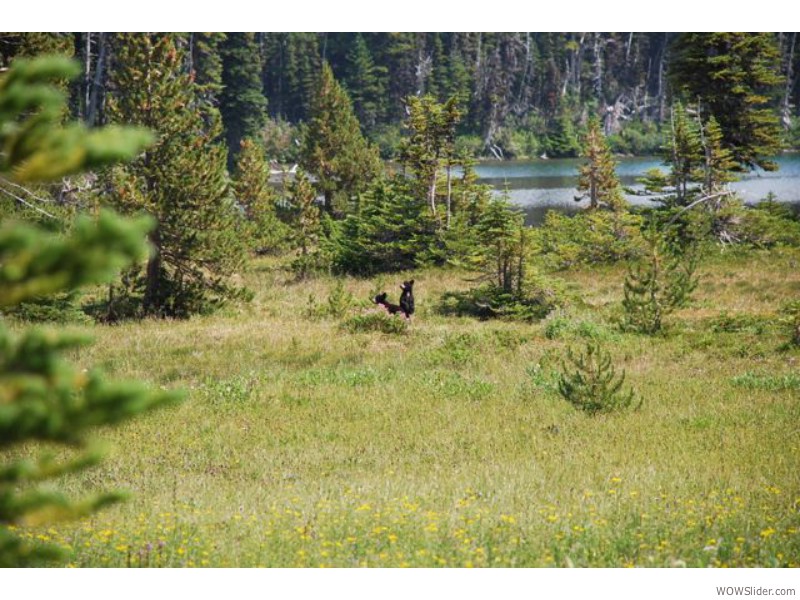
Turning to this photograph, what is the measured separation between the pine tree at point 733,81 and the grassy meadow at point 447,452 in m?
17.7

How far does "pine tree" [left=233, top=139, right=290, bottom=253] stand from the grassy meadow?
18.4 m

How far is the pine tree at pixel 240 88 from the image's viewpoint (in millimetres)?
60438

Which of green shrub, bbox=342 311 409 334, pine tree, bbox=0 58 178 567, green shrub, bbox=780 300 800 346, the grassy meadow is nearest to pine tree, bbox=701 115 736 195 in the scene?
the grassy meadow

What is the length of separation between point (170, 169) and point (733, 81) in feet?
81.2

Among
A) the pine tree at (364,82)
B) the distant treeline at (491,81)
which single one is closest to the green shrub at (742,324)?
the distant treeline at (491,81)

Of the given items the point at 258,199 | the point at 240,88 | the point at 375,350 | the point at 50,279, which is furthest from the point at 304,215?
the point at 50,279

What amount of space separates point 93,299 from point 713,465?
23261mm

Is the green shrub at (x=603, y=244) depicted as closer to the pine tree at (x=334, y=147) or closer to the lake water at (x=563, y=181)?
the lake water at (x=563, y=181)

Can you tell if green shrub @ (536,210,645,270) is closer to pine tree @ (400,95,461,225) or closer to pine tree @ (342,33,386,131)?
pine tree @ (400,95,461,225)

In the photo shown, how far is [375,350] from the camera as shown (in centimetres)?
1877

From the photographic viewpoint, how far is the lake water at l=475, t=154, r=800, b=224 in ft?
169
